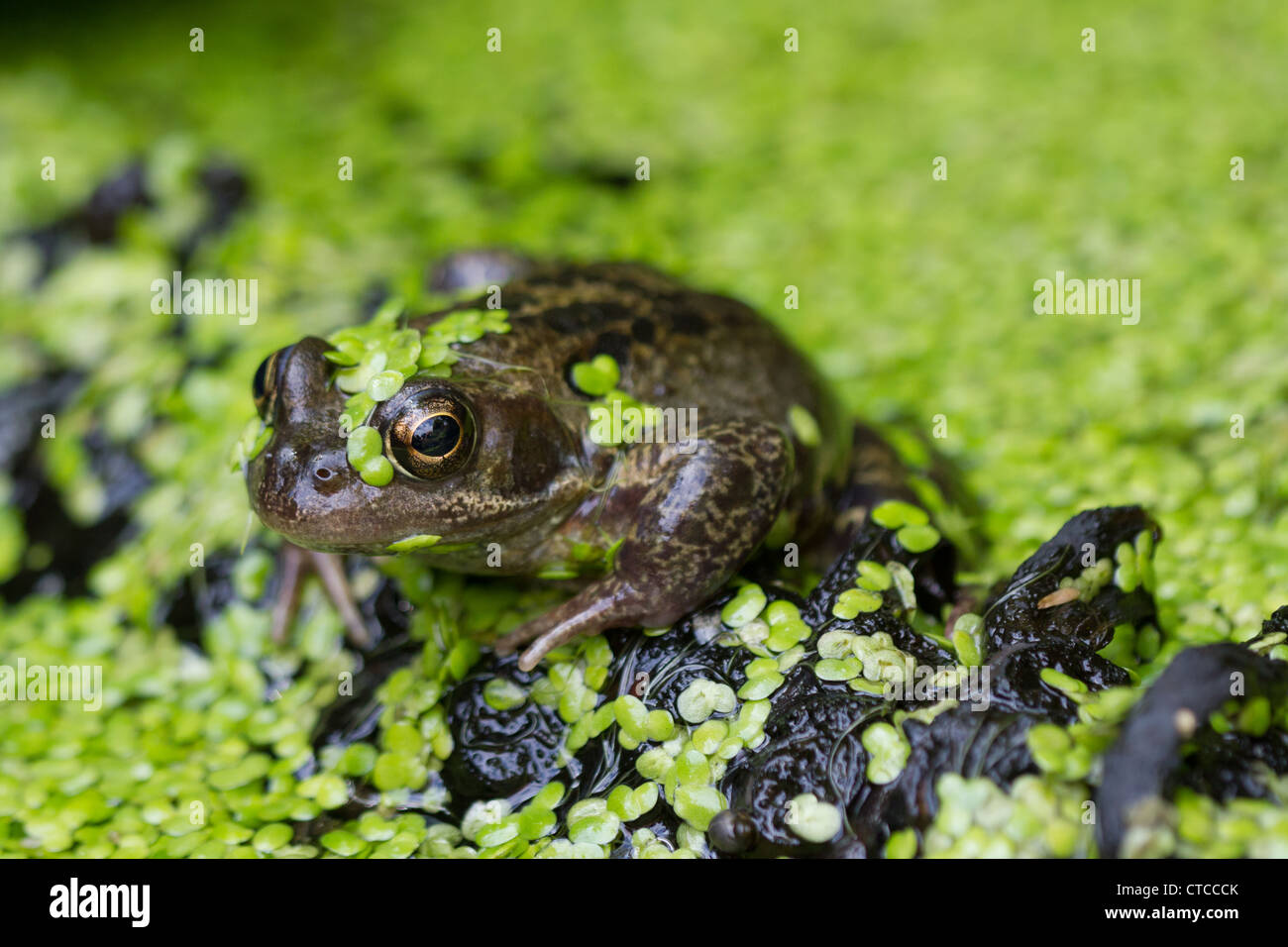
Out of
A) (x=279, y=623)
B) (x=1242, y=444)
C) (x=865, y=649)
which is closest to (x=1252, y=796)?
(x=865, y=649)

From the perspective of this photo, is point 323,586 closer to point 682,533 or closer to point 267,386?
point 267,386

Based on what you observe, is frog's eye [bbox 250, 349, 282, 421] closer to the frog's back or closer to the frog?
the frog

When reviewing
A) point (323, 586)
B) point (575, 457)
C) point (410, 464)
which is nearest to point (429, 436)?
point (410, 464)

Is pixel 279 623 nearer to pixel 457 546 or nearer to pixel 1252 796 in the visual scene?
pixel 457 546

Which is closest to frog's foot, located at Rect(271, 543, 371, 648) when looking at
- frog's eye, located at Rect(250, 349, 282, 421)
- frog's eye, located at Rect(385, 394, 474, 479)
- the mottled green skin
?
the mottled green skin

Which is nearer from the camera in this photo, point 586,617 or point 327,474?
point 327,474

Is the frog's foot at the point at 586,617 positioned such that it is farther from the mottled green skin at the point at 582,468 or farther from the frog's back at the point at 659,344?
the frog's back at the point at 659,344

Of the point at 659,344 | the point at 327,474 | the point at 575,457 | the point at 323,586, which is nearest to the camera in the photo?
the point at 327,474
